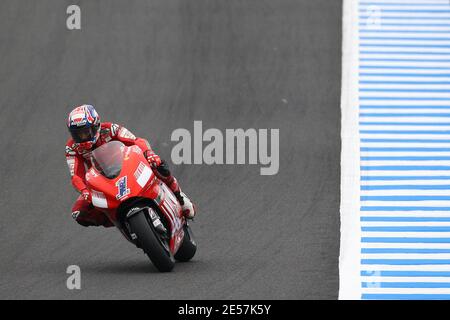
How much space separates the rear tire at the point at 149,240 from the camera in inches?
397

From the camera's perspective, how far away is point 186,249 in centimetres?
1115

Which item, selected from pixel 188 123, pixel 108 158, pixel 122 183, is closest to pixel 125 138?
pixel 108 158

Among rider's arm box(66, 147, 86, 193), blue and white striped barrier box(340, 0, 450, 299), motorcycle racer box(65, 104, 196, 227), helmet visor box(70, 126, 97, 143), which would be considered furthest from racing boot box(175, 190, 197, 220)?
blue and white striped barrier box(340, 0, 450, 299)

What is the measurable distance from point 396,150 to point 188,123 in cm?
280

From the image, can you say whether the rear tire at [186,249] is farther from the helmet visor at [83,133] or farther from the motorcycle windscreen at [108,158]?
the helmet visor at [83,133]

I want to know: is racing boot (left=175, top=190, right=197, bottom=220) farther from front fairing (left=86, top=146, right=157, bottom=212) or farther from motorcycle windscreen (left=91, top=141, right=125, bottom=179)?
motorcycle windscreen (left=91, top=141, right=125, bottom=179)

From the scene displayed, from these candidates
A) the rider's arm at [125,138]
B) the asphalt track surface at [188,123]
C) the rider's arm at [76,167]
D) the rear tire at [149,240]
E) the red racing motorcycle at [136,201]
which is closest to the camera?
the rear tire at [149,240]

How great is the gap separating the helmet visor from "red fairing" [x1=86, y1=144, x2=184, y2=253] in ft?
0.81

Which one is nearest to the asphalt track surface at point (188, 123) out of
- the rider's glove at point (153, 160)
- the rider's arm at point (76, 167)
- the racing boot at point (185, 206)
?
A: the racing boot at point (185, 206)

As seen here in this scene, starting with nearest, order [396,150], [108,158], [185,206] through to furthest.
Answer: [108,158], [185,206], [396,150]

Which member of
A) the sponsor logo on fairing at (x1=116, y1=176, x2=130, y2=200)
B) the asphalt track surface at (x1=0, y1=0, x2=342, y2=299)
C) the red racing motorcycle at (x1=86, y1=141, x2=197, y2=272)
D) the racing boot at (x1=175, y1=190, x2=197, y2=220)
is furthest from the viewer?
the racing boot at (x1=175, y1=190, x2=197, y2=220)

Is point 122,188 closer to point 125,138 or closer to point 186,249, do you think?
point 125,138

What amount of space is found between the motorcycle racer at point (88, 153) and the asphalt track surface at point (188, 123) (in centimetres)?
52

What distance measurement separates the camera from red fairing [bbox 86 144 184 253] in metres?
10.4
